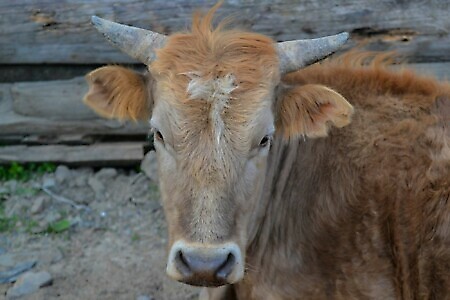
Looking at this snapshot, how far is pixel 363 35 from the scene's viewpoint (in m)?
7.12

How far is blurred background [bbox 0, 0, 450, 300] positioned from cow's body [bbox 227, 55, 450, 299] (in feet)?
4.65

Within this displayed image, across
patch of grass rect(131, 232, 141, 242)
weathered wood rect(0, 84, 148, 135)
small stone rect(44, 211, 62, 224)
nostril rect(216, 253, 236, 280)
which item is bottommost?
patch of grass rect(131, 232, 141, 242)

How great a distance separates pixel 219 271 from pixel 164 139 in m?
0.84

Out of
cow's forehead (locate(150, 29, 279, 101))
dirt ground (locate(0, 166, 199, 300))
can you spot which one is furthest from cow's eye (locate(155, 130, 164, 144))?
dirt ground (locate(0, 166, 199, 300))

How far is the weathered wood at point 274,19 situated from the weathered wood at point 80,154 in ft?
2.97

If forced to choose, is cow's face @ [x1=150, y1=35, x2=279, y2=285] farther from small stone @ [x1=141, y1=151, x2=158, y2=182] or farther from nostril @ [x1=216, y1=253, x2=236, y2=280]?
small stone @ [x1=141, y1=151, x2=158, y2=182]

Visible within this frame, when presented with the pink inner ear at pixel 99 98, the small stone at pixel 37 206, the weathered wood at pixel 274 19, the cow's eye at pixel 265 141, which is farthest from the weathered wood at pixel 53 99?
the cow's eye at pixel 265 141

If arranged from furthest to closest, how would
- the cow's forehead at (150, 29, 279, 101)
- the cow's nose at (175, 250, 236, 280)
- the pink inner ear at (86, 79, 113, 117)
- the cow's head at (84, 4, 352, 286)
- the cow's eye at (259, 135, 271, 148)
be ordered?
the pink inner ear at (86, 79, 113, 117)
the cow's eye at (259, 135, 271, 148)
the cow's forehead at (150, 29, 279, 101)
the cow's head at (84, 4, 352, 286)
the cow's nose at (175, 250, 236, 280)

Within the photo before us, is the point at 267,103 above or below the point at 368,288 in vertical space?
above

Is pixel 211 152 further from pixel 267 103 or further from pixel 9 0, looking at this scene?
pixel 9 0

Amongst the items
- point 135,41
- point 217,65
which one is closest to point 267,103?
point 217,65

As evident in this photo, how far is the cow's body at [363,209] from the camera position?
5191 millimetres

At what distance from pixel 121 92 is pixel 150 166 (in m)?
2.46

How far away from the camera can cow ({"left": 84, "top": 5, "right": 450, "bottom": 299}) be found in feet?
15.2
